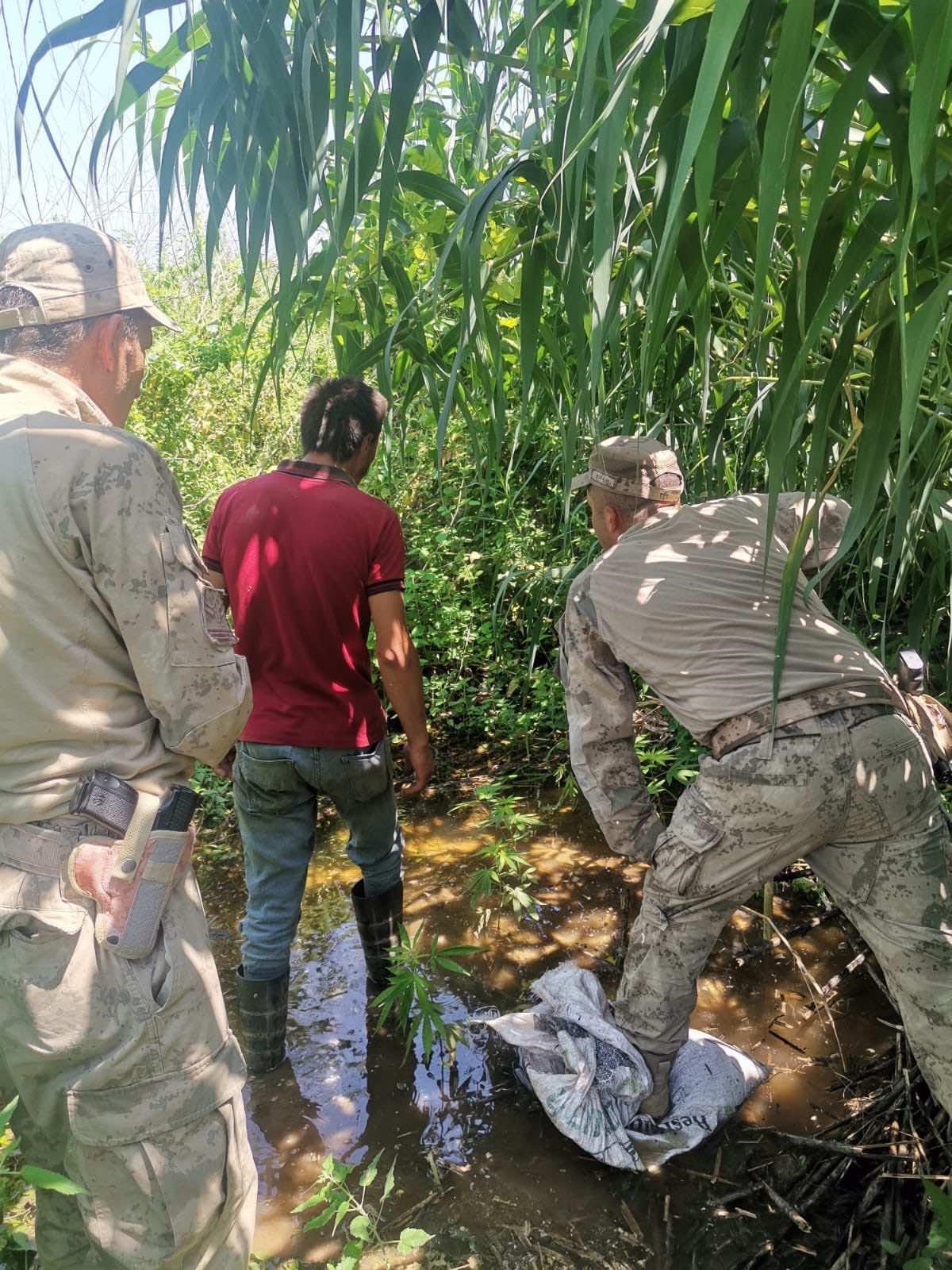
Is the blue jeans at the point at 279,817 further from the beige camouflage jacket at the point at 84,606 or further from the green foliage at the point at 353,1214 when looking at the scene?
the beige camouflage jacket at the point at 84,606

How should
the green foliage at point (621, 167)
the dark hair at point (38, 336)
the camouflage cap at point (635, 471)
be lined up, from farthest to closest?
the camouflage cap at point (635, 471) < the dark hair at point (38, 336) < the green foliage at point (621, 167)

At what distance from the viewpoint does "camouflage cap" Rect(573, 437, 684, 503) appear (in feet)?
7.66

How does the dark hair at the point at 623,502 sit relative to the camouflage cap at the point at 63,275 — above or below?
below

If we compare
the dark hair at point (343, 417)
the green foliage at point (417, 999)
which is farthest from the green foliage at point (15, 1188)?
the dark hair at point (343, 417)

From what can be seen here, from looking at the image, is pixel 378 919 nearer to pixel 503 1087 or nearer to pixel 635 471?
pixel 503 1087

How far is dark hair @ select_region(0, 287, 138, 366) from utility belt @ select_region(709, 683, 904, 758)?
151 centimetres

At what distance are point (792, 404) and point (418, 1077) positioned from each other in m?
2.21

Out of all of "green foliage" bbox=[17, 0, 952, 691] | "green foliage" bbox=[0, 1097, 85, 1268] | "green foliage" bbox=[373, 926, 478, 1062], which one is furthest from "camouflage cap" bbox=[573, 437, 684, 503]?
"green foliage" bbox=[0, 1097, 85, 1268]

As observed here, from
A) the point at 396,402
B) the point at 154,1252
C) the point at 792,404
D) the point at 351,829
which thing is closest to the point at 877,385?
the point at 792,404

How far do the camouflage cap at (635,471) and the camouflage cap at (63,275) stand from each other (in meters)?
1.14

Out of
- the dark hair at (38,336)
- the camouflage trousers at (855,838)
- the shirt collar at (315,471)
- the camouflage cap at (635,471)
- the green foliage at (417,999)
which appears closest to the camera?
the dark hair at (38,336)

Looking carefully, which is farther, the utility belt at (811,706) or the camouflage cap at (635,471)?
the camouflage cap at (635,471)

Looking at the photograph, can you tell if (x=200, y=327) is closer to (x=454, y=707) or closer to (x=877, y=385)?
(x=454, y=707)

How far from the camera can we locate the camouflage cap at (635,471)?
7.66ft
